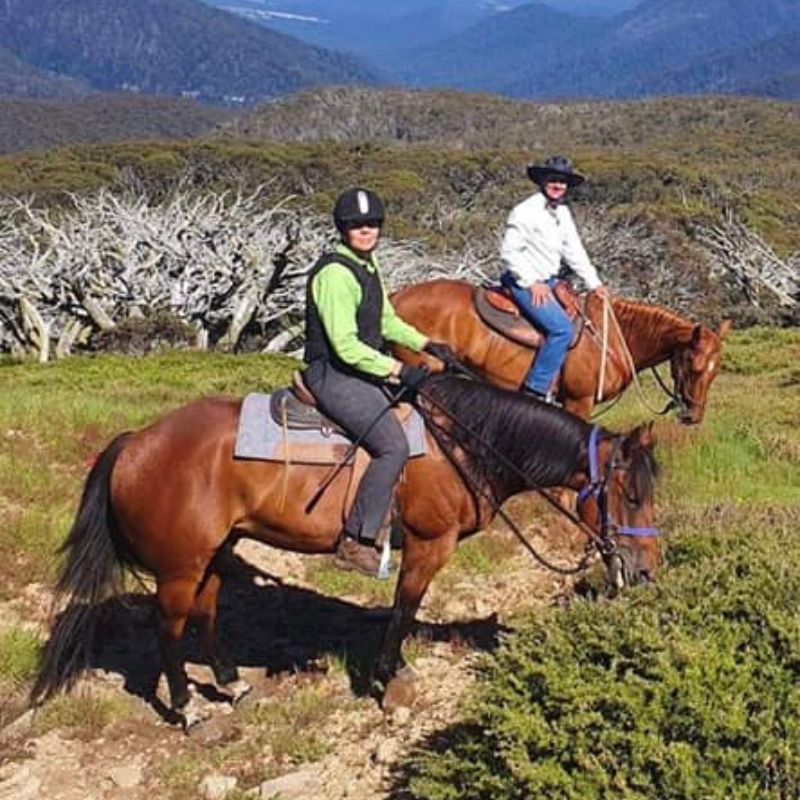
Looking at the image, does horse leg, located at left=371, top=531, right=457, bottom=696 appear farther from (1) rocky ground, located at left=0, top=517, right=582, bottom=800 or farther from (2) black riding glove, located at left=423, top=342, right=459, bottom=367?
(2) black riding glove, located at left=423, top=342, right=459, bottom=367

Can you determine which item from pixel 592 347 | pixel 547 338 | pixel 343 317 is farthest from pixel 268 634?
pixel 592 347

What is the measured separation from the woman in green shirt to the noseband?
93 centimetres

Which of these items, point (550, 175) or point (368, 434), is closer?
point (368, 434)

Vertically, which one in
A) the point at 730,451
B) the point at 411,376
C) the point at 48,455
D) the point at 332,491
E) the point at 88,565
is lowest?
the point at 48,455

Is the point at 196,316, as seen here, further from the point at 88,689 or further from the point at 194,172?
the point at 194,172

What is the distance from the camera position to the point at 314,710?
6117 millimetres

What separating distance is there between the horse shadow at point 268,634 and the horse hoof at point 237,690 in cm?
7

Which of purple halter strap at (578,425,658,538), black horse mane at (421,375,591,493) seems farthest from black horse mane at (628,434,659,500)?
black horse mane at (421,375,591,493)

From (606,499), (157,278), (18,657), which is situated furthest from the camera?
(157,278)

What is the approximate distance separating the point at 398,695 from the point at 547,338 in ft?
12.1

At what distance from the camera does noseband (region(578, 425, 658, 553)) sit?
18.4ft

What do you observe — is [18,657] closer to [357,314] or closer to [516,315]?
[357,314]

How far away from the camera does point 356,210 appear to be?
5.51m

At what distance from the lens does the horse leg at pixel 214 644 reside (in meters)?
6.30
